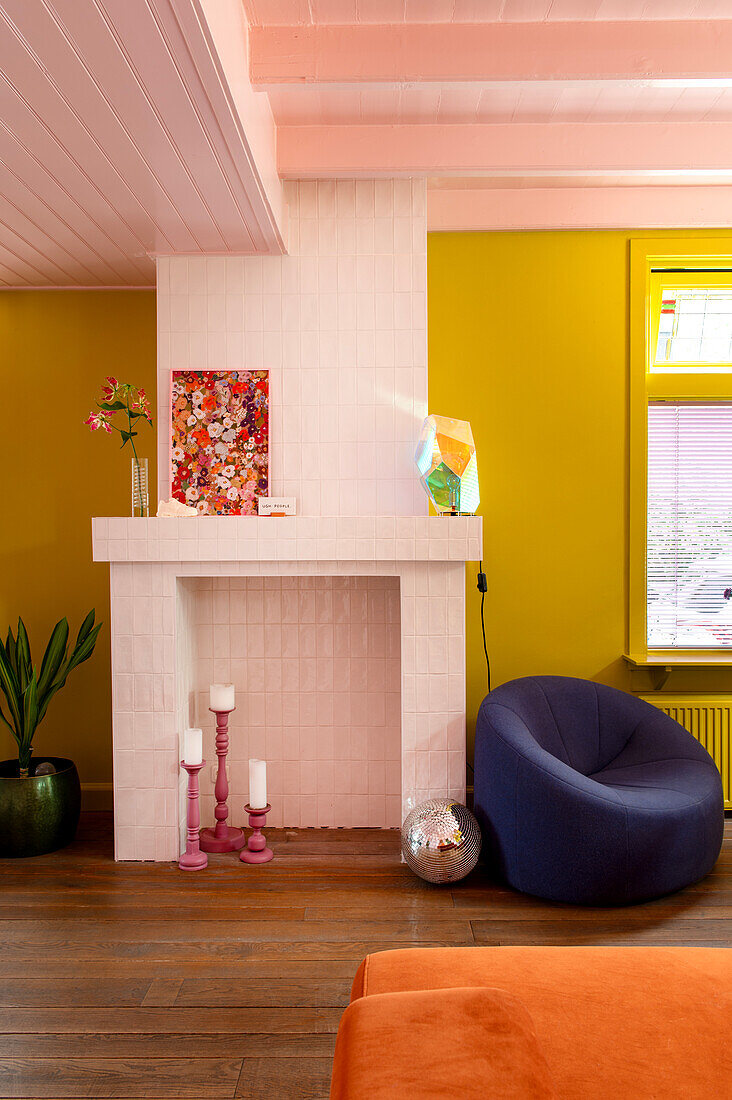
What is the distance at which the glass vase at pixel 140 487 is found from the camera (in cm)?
→ 321

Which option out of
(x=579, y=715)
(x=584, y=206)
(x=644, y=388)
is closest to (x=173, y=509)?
(x=579, y=715)

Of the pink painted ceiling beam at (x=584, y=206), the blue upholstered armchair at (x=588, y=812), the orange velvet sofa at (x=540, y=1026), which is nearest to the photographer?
the orange velvet sofa at (x=540, y=1026)

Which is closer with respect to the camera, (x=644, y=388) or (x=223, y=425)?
(x=223, y=425)

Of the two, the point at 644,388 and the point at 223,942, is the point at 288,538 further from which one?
the point at 644,388

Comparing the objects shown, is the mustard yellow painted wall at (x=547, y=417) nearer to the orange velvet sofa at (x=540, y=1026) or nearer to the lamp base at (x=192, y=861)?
the lamp base at (x=192, y=861)

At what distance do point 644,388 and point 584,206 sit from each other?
2.88ft

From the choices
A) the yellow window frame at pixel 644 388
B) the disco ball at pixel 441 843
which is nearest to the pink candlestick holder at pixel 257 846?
the disco ball at pixel 441 843

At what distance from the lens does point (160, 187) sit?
8.88ft

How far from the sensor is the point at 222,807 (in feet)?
10.8

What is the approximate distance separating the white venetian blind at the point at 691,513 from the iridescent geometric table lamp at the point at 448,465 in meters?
1.07

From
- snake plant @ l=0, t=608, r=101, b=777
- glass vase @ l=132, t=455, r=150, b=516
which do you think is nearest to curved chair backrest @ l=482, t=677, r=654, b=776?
glass vase @ l=132, t=455, r=150, b=516

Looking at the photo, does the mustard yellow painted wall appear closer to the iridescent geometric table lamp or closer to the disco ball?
the iridescent geometric table lamp

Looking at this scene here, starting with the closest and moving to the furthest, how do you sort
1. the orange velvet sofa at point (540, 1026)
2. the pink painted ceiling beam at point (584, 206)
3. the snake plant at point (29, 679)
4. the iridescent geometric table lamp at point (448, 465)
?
1. the orange velvet sofa at point (540, 1026)
2. the iridescent geometric table lamp at point (448, 465)
3. the snake plant at point (29, 679)
4. the pink painted ceiling beam at point (584, 206)

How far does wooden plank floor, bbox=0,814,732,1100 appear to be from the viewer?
1884 millimetres
